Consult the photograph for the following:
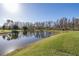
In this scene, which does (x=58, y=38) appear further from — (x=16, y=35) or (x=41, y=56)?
(x=16, y=35)

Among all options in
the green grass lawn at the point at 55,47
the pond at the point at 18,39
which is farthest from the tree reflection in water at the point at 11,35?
the green grass lawn at the point at 55,47

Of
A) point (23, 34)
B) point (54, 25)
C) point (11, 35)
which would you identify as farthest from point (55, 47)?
point (11, 35)

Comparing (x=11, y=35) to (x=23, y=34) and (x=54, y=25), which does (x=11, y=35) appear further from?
(x=54, y=25)

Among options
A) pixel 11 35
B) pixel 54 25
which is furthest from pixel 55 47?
pixel 11 35

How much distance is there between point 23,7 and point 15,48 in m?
0.41

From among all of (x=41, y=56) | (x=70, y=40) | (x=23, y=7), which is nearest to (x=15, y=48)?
(x=41, y=56)

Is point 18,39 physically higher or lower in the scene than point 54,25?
lower

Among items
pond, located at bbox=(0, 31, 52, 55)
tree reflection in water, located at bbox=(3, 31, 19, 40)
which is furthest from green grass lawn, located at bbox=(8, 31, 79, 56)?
tree reflection in water, located at bbox=(3, 31, 19, 40)

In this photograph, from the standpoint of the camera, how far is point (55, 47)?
87.1 inches

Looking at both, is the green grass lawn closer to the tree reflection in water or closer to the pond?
the pond

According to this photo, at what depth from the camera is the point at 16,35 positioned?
222 centimetres

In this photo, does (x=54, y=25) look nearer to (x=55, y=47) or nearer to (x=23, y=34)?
(x=55, y=47)

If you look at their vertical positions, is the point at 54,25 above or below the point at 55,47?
above

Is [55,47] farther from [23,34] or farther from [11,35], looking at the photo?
[11,35]
